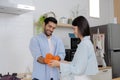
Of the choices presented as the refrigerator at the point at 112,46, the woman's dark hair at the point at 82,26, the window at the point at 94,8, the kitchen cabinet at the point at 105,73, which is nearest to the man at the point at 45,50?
the woman's dark hair at the point at 82,26

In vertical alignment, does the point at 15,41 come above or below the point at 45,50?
above

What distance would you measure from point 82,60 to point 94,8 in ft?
9.78

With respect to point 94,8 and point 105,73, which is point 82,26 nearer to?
point 105,73

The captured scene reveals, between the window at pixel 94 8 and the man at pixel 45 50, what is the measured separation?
7.41ft

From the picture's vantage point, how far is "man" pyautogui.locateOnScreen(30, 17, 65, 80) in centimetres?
226

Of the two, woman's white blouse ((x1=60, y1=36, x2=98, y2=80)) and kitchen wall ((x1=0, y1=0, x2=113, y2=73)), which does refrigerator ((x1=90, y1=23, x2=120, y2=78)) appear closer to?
kitchen wall ((x1=0, y1=0, x2=113, y2=73))

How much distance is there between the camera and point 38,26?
131 inches

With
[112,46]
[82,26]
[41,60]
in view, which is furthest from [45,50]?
[112,46]

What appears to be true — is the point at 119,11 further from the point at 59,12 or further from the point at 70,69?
the point at 70,69

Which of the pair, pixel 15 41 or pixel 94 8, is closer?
pixel 15 41

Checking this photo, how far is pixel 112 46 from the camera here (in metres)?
3.82

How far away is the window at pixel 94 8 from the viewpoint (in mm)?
4449

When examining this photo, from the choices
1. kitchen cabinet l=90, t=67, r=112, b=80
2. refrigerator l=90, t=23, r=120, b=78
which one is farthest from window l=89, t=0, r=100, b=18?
kitchen cabinet l=90, t=67, r=112, b=80

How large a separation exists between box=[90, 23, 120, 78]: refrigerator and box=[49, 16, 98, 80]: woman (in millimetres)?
2051
